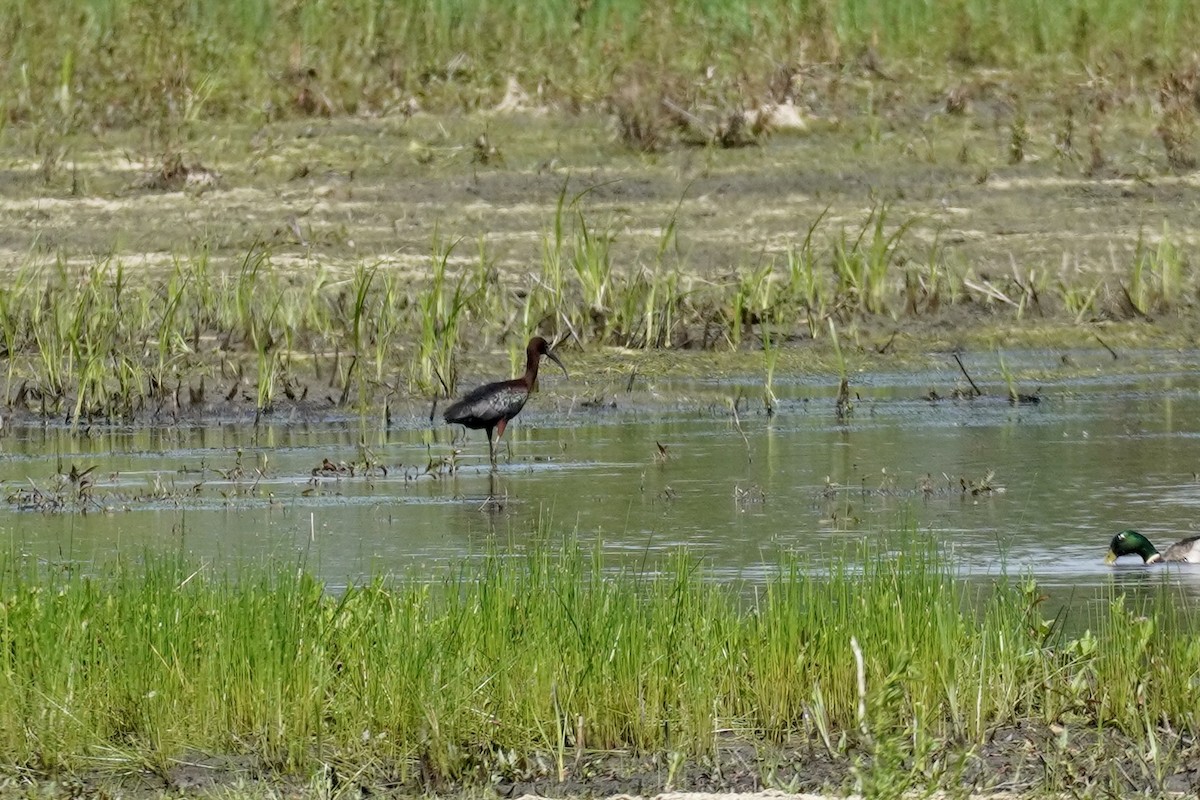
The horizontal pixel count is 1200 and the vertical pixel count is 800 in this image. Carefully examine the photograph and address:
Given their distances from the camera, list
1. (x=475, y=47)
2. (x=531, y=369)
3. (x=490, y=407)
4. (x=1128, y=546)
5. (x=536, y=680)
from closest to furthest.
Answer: (x=536, y=680)
(x=1128, y=546)
(x=490, y=407)
(x=531, y=369)
(x=475, y=47)

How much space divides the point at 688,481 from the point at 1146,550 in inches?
94.5

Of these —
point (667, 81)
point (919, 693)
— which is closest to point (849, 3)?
point (667, 81)

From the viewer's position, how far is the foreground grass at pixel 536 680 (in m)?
5.41

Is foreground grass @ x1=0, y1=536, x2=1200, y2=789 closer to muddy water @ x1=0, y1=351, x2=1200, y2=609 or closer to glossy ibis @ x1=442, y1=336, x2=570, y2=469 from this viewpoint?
muddy water @ x1=0, y1=351, x2=1200, y2=609

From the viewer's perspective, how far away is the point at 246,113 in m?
18.4

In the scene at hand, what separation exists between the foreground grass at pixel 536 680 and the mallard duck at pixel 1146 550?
1.91m

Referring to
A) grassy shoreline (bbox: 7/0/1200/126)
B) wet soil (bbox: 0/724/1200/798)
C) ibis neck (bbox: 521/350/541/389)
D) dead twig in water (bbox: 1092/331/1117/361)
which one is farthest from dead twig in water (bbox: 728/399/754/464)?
grassy shoreline (bbox: 7/0/1200/126)

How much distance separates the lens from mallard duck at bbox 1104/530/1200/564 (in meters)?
7.73

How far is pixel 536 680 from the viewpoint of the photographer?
17.9ft

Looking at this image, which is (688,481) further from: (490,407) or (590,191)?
(590,191)

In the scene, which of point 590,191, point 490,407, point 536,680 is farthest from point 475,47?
point 536,680

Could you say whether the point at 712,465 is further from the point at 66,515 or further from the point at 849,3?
the point at 849,3

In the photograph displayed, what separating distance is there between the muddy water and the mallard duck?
0.21 feet

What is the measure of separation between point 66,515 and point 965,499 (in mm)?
3570
